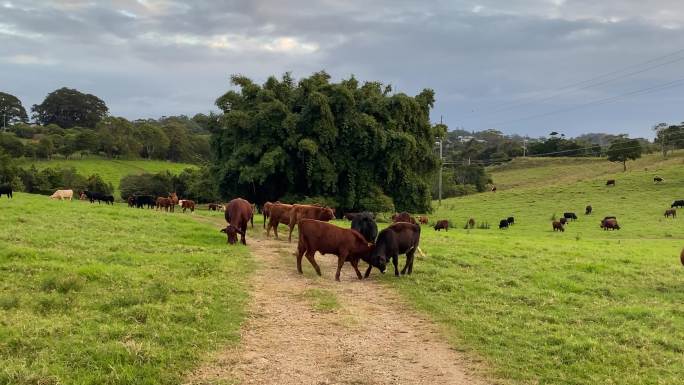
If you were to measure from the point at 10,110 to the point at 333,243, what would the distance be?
130 meters

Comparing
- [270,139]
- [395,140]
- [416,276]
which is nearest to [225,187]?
[270,139]

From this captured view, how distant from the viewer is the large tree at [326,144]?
31703 mm

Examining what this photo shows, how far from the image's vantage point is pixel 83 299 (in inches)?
348

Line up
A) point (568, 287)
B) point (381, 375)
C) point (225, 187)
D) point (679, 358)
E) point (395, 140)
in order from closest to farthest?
point (381, 375) → point (679, 358) → point (568, 287) → point (395, 140) → point (225, 187)

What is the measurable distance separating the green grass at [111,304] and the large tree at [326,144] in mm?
15753

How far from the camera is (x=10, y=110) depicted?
118938 millimetres

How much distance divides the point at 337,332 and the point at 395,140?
24.4 meters

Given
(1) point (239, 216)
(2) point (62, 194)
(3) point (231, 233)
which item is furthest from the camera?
(2) point (62, 194)

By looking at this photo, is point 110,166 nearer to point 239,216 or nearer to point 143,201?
point 143,201

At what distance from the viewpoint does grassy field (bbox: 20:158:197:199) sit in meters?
71.2

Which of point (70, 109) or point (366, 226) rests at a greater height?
point (70, 109)

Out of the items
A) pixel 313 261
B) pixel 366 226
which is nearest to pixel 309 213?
pixel 366 226

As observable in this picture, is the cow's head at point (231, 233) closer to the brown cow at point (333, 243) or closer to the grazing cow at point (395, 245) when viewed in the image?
the brown cow at point (333, 243)

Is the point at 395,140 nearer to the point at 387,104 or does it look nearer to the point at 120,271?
the point at 387,104
